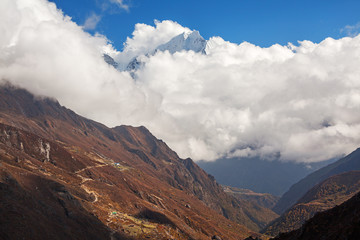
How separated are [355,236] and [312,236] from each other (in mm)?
30350

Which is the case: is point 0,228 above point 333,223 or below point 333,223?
above

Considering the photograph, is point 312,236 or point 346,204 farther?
point 346,204

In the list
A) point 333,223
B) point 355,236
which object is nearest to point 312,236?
point 333,223

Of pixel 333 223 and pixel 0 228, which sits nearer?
pixel 333 223

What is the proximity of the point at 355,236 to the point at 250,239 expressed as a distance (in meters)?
126

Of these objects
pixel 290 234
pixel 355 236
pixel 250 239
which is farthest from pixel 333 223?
pixel 250 239

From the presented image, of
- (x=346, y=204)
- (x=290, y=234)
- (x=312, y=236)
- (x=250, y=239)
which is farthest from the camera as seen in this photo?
(x=250, y=239)

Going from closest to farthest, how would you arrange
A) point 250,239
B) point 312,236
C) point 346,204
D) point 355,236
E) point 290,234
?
point 355,236
point 312,236
point 346,204
point 290,234
point 250,239

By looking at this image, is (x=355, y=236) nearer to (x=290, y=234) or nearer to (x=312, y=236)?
(x=312, y=236)

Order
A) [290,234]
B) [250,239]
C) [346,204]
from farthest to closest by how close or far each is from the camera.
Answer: [250,239], [290,234], [346,204]

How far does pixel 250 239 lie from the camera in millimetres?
191875

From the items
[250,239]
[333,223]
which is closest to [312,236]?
[333,223]

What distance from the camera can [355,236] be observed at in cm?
7412

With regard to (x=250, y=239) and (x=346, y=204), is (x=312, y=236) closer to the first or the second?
(x=346, y=204)
